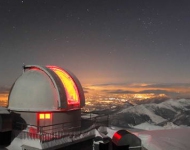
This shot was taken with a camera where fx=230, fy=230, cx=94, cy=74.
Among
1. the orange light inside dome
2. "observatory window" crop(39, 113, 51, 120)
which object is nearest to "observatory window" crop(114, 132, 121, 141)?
the orange light inside dome

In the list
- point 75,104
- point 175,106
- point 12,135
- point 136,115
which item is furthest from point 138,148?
point 175,106

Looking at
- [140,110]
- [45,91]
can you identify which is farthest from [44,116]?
[140,110]

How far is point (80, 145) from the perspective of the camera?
626 inches

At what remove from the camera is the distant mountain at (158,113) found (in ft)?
216

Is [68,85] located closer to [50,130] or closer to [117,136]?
[50,130]

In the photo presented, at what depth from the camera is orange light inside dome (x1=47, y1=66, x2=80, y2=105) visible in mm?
17186

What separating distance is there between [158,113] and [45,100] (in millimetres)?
64213

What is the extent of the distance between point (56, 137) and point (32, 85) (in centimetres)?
457

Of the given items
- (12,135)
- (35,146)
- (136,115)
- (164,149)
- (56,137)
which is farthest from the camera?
(136,115)

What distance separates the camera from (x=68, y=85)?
17625 mm

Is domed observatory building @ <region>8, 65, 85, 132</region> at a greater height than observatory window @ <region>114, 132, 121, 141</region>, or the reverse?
domed observatory building @ <region>8, 65, 85, 132</region>

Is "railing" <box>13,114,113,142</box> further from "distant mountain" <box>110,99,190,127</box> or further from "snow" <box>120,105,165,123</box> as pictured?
"snow" <box>120,105,165,123</box>

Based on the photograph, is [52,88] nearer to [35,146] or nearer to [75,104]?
[75,104]

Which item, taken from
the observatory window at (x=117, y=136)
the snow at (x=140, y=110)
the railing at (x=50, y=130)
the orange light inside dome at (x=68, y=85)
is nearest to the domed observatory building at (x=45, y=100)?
the orange light inside dome at (x=68, y=85)
